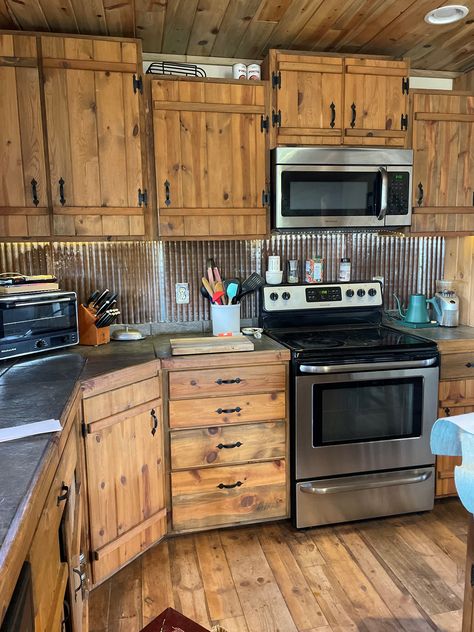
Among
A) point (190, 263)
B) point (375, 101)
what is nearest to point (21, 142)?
point (190, 263)

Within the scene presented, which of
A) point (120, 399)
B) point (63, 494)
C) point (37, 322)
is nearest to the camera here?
point (63, 494)

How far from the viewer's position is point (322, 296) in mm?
2711

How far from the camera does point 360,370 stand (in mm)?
2277

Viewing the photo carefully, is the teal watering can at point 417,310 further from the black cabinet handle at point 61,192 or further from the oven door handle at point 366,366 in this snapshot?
the black cabinet handle at point 61,192

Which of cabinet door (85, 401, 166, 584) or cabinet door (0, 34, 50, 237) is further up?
cabinet door (0, 34, 50, 237)

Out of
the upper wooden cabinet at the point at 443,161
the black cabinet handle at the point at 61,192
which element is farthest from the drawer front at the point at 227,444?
the upper wooden cabinet at the point at 443,161

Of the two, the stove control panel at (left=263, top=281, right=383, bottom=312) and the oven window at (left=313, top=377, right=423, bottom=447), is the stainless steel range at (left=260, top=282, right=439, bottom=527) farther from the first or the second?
the stove control panel at (left=263, top=281, right=383, bottom=312)

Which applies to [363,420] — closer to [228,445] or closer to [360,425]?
[360,425]

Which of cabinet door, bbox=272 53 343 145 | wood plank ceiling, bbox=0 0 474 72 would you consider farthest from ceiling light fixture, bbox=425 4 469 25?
cabinet door, bbox=272 53 343 145

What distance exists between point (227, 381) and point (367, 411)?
71 centimetres

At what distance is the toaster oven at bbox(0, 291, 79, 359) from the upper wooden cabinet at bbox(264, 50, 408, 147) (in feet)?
4.34

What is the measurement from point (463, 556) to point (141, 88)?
2.60 m

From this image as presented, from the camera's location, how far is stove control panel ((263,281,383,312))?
2.65 metres

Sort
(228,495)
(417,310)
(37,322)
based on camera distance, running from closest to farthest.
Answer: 1. (37,322)
2. (228,495)
3. (417,310)
